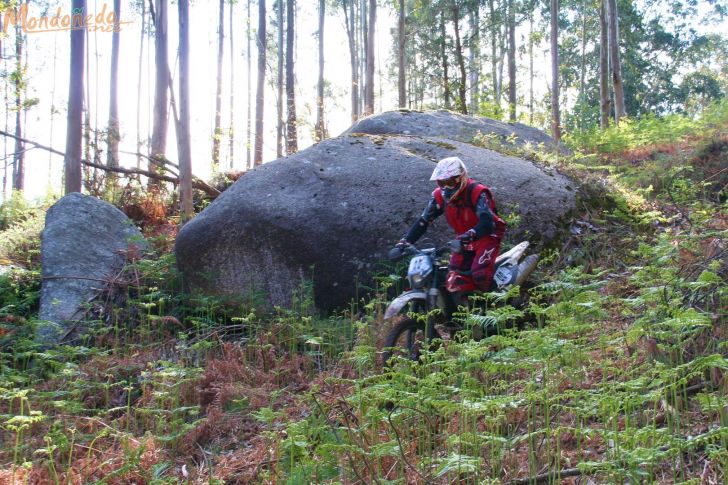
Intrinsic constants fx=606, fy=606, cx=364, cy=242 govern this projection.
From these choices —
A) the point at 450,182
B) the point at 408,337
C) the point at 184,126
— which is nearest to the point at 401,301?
the point at 408,337

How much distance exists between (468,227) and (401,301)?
4.14 ft

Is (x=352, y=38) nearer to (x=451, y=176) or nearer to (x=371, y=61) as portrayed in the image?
(x=371, y=61)

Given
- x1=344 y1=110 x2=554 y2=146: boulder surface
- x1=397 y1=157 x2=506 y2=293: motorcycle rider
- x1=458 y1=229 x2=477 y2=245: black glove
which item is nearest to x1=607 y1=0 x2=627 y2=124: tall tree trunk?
x1=344 y1=110 x2=554 y2=146: boulder surface

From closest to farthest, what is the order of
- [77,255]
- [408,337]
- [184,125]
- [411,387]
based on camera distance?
[411,387] < [408,337] < [77,255] < [184,125]

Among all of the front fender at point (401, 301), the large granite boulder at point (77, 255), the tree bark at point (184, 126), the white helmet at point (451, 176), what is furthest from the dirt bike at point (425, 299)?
the tree bark at point (184, 126)

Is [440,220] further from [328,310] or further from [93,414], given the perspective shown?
[93,414]

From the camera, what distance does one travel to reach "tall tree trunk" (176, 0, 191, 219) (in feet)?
34.9

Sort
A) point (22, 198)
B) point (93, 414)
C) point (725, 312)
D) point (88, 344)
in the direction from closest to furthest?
point (725, 312), point (93, 414), point (88, 344), point (22, 198)

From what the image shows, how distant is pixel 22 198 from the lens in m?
16.6

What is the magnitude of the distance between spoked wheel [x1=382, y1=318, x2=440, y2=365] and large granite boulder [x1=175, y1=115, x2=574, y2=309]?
203cm

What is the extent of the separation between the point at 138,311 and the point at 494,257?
4.78 metres

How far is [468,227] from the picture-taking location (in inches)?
244

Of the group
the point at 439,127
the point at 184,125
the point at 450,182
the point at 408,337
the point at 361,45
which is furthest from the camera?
the point at 361,45

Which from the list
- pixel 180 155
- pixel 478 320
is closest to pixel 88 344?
pixel 180 155
